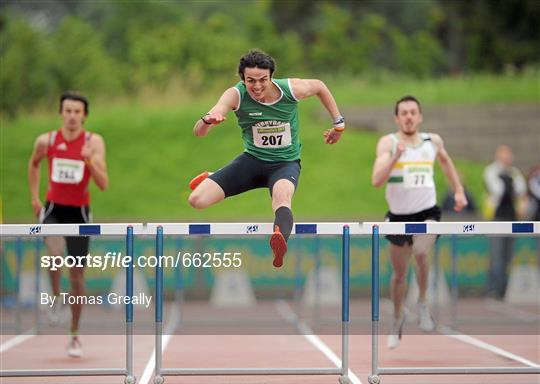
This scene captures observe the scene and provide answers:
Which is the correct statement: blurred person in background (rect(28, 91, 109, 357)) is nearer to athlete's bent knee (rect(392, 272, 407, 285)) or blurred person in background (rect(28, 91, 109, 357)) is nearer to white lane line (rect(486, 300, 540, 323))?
athlete's bent knee (rect(392, 272, 407, 285))

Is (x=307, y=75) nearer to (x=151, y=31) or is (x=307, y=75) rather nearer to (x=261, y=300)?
(x=151, y=31)

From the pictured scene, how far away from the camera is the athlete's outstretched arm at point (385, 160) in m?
9.02

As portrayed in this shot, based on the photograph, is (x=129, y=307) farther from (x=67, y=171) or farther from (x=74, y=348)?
(x=67, y=171)

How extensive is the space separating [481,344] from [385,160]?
2685 millimetres

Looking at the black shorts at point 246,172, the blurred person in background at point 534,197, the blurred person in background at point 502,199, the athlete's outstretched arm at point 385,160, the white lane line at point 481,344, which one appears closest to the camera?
the black shorts at point 246,172

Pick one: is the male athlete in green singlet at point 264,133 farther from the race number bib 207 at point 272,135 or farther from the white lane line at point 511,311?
the white lane line at point 511,311

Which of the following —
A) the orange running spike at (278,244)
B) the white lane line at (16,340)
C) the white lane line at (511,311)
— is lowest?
the white lane line at (16,340)

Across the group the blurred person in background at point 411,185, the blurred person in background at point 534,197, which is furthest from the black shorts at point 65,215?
the blurred person in background at point 534,197

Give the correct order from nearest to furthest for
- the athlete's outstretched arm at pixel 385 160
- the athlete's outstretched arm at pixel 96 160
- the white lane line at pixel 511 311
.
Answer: the athlete's outstretched arm at pixel 385 160, the athlete's outstretched arm at pixel 96 160, the white lane line at pixel 511 311

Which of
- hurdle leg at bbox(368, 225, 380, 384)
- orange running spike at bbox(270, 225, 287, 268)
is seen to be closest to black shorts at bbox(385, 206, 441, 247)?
hurdle leg at bbox(368, 225, 380, 384)

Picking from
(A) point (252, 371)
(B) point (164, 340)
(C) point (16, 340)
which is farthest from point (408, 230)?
(C) point (16, 340)

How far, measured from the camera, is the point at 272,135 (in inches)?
304

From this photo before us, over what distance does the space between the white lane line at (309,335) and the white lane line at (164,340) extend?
1.48m

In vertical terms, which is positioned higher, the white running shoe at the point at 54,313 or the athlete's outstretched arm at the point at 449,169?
the athlete's outstretched arm at the point at 449,169
